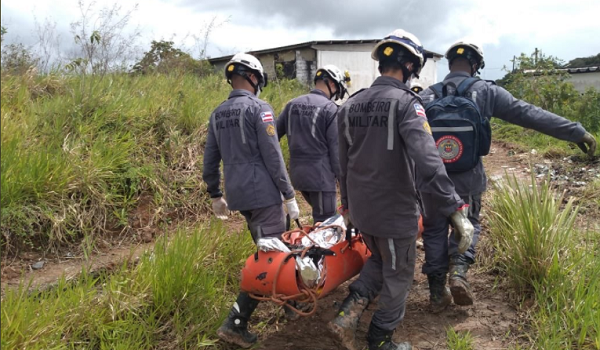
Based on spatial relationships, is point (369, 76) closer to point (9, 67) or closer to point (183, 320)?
point (9, 67)

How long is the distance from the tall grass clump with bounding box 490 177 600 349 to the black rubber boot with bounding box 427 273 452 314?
55 centimetres

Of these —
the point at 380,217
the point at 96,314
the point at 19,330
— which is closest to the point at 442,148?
the point at 380,217

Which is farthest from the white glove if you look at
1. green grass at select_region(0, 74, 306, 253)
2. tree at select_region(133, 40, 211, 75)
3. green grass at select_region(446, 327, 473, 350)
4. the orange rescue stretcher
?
tree at select_region(133, 40, 211, 75)

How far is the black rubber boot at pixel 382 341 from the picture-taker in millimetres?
2850

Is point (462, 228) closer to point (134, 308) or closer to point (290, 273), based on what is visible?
point (290, 273)

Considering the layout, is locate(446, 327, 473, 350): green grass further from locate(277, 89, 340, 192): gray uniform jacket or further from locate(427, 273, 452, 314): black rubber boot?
locate(277, 89, 340, 192): gray uniform jacket

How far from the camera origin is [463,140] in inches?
130

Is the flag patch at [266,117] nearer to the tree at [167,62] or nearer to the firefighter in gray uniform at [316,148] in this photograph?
the firefighter in gray uniform at [316,148]

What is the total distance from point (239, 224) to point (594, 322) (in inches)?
148

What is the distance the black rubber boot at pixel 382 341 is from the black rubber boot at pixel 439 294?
0.61 meters

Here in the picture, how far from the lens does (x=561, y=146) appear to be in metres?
8.70

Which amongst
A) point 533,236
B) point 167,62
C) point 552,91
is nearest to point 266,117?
point 533,236

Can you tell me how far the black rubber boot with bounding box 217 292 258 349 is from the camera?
2906mm

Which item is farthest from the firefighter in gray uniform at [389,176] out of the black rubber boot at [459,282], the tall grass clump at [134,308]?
the tall grass clump at [134,308]
